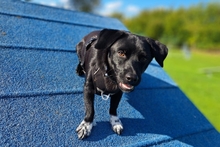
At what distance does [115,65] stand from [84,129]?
608 mm

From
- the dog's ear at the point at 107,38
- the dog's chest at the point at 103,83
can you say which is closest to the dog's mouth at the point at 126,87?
the dog's chest at the point at 103,83

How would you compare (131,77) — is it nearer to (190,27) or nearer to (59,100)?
(59,100)

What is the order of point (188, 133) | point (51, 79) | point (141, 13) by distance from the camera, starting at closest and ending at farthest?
point (51, 79)
point (188, 133)
point (141, 13)

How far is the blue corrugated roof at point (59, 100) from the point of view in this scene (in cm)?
188

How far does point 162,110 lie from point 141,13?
157 feet

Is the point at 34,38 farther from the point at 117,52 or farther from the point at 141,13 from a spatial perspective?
the point at 141,13

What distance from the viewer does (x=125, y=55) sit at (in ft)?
6.48

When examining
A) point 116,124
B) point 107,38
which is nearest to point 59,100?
point 116,124

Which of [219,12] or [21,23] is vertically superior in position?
[21,23]

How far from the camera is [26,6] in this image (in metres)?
3.58

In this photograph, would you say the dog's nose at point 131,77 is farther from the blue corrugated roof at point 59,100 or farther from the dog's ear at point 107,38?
the blue corrugated roof at point 59,100

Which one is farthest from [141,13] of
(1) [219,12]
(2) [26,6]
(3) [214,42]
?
(2) [26,6]

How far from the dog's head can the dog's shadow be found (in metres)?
0.49

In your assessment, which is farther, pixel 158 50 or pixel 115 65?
pixel 158 50
